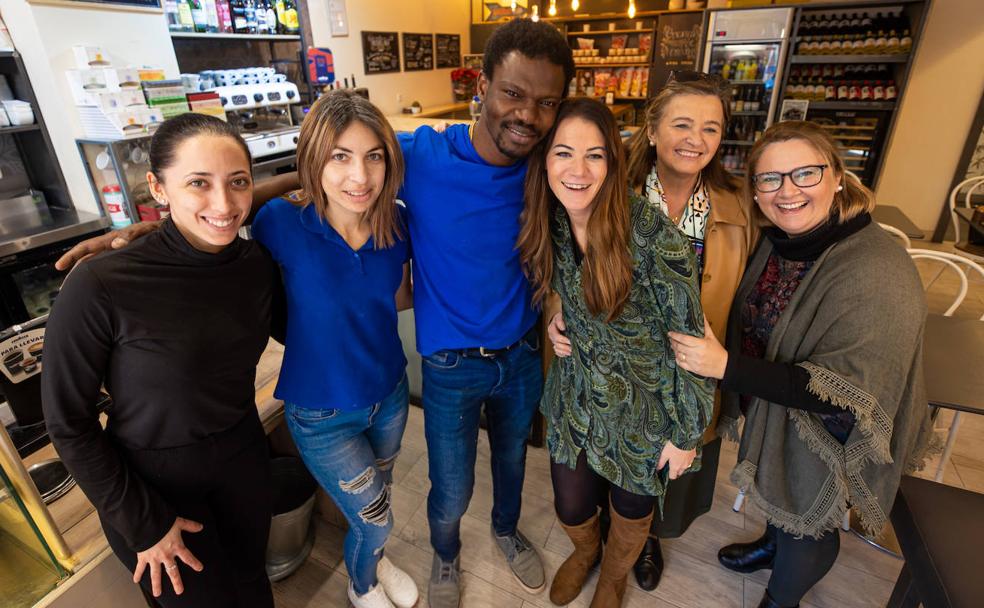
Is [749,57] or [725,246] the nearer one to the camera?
[725,246]

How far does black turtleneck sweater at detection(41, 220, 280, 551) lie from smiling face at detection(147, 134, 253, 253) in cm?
4

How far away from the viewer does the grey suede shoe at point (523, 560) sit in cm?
187

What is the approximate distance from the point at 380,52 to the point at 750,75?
12.3 feet

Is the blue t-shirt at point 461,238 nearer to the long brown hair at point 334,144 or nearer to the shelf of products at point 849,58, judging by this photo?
the long brown hair at point 334,144

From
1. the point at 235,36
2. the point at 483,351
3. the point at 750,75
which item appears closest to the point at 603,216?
the point at 483,351

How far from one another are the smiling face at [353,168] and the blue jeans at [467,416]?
50 centimetres

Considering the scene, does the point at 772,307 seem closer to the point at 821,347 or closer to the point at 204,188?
the point at 821,347

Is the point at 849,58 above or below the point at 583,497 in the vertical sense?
above

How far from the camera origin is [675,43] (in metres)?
5.57

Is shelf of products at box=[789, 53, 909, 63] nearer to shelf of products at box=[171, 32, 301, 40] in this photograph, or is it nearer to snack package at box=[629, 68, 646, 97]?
snack package at box=[629, 68, 646, 97]

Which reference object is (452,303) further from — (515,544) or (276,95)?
(276,95)

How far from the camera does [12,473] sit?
1.06m

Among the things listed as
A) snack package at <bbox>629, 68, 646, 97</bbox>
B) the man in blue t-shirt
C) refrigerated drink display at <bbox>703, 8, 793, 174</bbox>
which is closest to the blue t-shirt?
the man in blue t-shirt

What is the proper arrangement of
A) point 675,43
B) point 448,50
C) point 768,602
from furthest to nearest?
1. point 448,50
2. point 675,43
3. point 768,602
